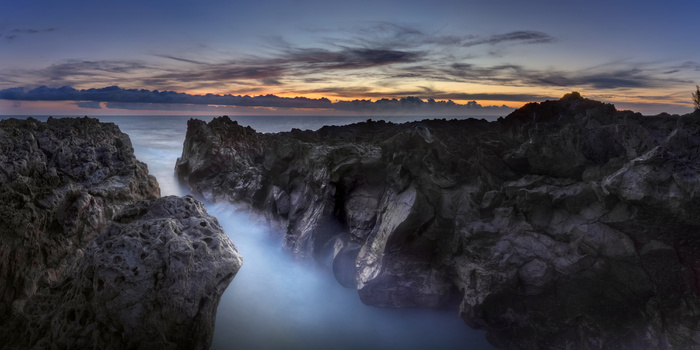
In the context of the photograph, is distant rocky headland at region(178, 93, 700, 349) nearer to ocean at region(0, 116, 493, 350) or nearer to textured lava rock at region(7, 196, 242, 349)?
ocean at region(0, 116, 493, 350)

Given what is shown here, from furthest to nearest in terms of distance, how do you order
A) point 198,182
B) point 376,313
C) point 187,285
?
point 198,182, point 376,313, point 187,285

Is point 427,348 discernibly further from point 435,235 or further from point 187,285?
point 187,285

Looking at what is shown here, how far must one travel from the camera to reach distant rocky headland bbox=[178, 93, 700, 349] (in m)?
9.46

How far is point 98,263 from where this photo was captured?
28.2 feet

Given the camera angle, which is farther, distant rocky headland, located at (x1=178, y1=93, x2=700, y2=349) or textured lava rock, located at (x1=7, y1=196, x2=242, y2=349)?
distant rocky headland, located at (x1=178, y1=93, x2=700, y2=349)

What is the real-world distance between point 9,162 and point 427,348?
16.2 meters

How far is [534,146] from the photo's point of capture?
13.2 m

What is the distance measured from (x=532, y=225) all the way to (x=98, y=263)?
1217 centimetres

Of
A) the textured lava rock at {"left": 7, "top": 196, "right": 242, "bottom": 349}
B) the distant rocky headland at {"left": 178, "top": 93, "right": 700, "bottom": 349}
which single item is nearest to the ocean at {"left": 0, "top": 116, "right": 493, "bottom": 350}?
the distant rocky headland at {"left": 178, "top": 93, "right": 700, "bottom": 349}

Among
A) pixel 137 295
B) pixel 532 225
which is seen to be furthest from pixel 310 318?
pixel 532 225

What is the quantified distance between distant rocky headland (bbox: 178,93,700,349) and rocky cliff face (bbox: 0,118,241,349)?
663 centimetres

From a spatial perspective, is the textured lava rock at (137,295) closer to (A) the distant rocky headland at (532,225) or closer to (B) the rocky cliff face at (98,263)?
(B) the rocky cliff face at (98,263)

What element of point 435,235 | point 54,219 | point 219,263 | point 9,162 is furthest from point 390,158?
point 9,162

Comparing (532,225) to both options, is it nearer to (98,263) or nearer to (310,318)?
(310,318)
